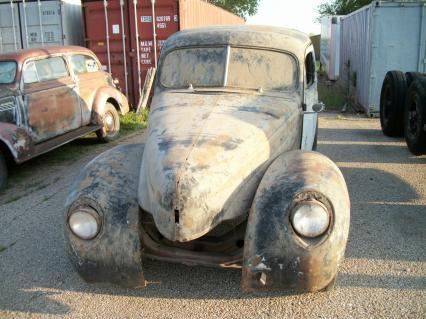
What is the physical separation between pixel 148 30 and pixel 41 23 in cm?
312

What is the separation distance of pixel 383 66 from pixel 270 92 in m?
7.87

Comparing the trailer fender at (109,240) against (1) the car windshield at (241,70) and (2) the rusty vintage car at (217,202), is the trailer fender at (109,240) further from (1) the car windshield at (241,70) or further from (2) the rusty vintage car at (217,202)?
(1) the car windshield at (241,70)

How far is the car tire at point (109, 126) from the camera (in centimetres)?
966

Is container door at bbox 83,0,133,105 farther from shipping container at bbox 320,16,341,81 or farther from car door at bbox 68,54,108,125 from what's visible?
shipping container at bbox 320,16,341,81

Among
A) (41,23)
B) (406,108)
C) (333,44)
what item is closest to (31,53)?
(41,23)

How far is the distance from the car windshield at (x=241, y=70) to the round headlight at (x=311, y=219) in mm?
1913

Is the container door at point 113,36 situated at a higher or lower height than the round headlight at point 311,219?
higher

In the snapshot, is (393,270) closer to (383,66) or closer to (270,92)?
(270,92)

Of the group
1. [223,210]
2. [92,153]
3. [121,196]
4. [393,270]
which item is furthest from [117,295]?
[92,153]

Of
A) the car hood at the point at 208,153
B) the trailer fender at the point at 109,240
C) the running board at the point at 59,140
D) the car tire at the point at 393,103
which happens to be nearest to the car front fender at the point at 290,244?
the car hood at the point at 208,153

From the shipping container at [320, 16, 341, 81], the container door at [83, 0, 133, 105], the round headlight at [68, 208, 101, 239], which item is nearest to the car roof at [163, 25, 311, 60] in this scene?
the round headlight at [68, 208, 101, 239]

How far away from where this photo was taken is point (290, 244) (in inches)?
129

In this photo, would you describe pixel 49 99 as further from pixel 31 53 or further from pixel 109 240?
pixel 109 240

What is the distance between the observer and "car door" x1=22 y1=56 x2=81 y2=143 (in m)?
7.55
